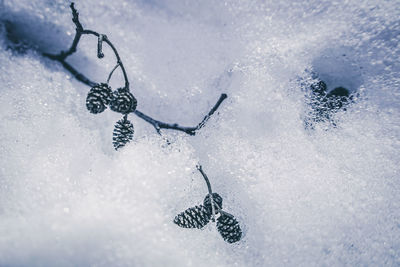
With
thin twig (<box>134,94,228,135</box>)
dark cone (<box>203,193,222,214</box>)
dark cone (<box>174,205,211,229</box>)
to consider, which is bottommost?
dark cone (<box>174,205,211,229</box>)

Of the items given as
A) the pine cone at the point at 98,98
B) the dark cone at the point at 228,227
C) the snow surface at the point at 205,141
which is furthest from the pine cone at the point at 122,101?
the dark cone at the point at 228,227

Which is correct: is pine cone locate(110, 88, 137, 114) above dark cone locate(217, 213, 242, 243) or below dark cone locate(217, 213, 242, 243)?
above

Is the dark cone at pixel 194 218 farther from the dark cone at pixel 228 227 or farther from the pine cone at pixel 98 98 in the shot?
the pine cone at pixel 98 98

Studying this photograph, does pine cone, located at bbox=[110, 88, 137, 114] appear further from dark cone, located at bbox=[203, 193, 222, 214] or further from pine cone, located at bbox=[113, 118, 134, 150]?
dark cone, located at bbox=[203, 193, 222, 214]

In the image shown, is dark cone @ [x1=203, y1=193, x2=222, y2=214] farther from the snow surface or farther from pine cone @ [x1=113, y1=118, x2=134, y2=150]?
pine cone @ [x1=113, y1=118, x2=134, y2=150]

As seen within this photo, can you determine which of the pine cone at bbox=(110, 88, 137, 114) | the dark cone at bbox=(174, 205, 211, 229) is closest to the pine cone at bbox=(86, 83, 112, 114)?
the pine cone at bbox=(110, 88, 137, 114)

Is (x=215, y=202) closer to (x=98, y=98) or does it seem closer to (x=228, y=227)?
(x=228, y=227)
